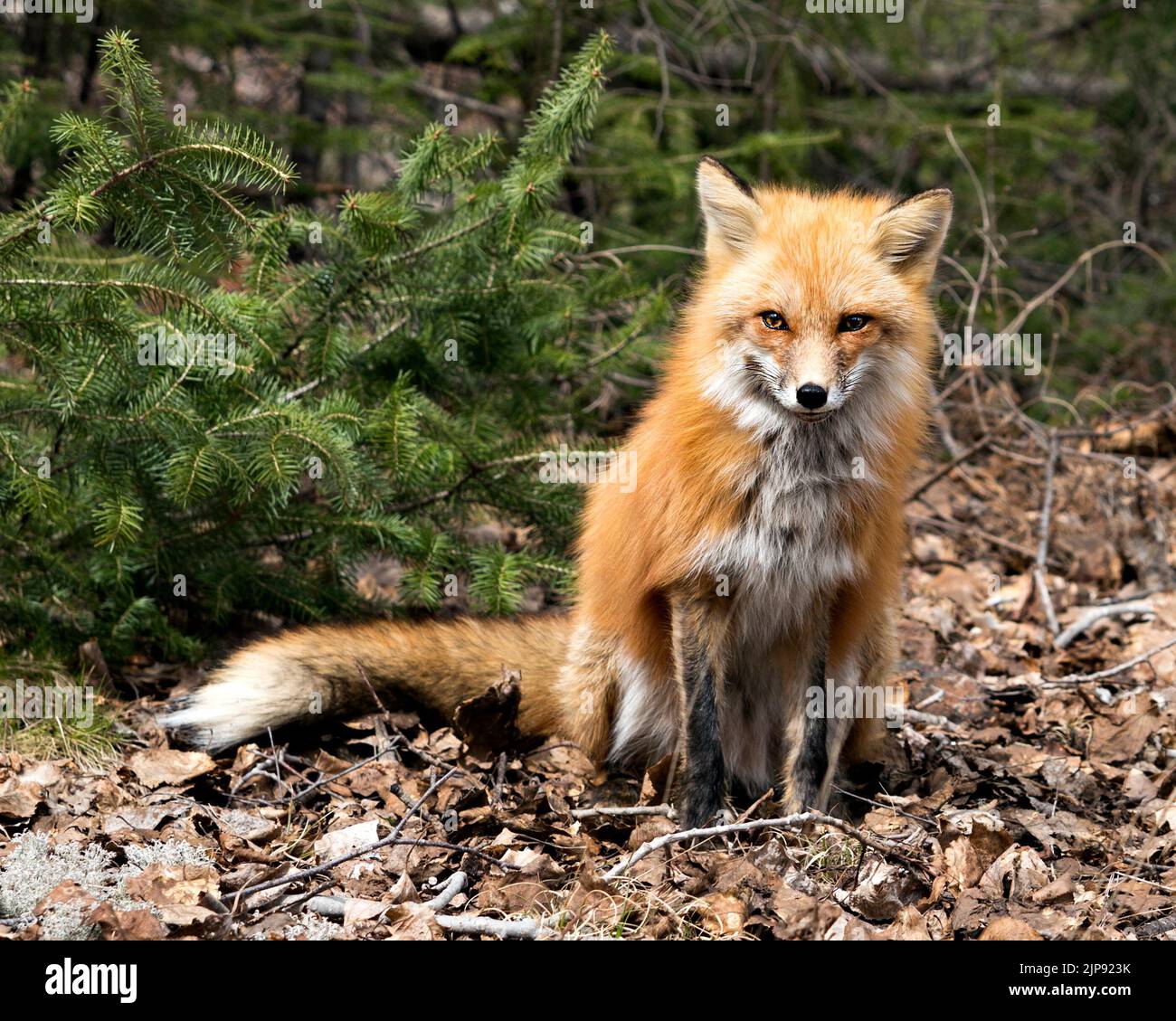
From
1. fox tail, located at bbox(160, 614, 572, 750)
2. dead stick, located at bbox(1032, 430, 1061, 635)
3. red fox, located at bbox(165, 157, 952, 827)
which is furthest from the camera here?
dead stick, located at bbox(1032, 430, 1061, 635)

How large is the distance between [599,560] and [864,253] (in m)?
1.48

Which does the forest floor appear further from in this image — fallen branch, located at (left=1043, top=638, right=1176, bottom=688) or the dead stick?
the dead stick

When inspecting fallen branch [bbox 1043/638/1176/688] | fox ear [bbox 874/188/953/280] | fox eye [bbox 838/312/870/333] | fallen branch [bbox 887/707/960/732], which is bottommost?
fallen branch [bbox 887/707/960/732]

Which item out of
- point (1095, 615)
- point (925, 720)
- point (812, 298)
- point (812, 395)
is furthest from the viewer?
point (1095, 615)

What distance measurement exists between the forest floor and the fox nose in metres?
1.30

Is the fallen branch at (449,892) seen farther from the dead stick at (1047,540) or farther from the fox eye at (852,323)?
the dead stick at (1047,540)

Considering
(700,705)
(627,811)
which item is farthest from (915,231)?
(627,811)

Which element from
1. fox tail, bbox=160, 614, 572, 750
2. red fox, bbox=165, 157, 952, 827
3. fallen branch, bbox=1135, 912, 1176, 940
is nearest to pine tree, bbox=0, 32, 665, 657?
fox tail, bbox=160, 614, 572, 750

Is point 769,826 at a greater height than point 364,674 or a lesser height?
lesser

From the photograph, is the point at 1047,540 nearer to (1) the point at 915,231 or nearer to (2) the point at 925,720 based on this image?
(2) the point at 925,720

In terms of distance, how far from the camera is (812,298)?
3586 mm

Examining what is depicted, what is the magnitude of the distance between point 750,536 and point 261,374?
2105mm

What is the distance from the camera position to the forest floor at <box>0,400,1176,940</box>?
10.4 feet

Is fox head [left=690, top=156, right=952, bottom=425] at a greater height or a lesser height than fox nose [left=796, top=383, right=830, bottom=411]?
greater
